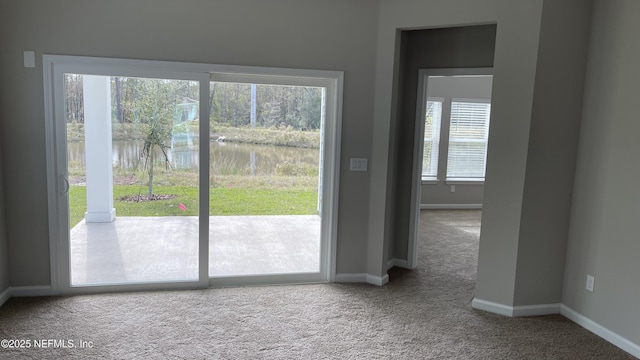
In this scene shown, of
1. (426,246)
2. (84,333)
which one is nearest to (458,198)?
(426,246)

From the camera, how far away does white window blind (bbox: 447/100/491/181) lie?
838 centimetres

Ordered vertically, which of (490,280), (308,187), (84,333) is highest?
(308,187)

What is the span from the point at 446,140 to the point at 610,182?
17.0 feet

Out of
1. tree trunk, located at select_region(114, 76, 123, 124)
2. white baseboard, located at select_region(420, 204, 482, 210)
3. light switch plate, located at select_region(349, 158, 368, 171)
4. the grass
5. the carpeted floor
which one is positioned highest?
tree trunk, located at select_region(114, 76, 123, 124)

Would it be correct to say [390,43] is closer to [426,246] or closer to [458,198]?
[426,246]

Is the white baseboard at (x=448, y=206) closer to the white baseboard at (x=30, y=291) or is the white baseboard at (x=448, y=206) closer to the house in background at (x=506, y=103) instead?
the house in background at (x=506, y=103)

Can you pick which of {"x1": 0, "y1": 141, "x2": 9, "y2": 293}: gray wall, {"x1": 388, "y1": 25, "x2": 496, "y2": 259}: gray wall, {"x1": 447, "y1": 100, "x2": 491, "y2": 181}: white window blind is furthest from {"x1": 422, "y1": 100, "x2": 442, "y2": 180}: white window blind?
{"x1": 0, "y1": 141, "x2": 9, "y2": 293}: gray wall

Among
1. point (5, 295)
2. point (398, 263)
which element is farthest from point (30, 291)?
point (398, 263)

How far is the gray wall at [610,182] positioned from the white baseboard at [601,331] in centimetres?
3

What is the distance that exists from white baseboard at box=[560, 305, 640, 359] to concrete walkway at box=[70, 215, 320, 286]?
2.20 m

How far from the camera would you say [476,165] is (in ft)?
28.1

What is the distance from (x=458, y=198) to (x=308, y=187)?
5.03 metres

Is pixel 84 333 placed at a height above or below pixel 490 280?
below

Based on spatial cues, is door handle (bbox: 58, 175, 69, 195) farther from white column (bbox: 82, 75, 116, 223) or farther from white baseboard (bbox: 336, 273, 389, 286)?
white baseboard (bbox: 336, 273, 389, 286)
